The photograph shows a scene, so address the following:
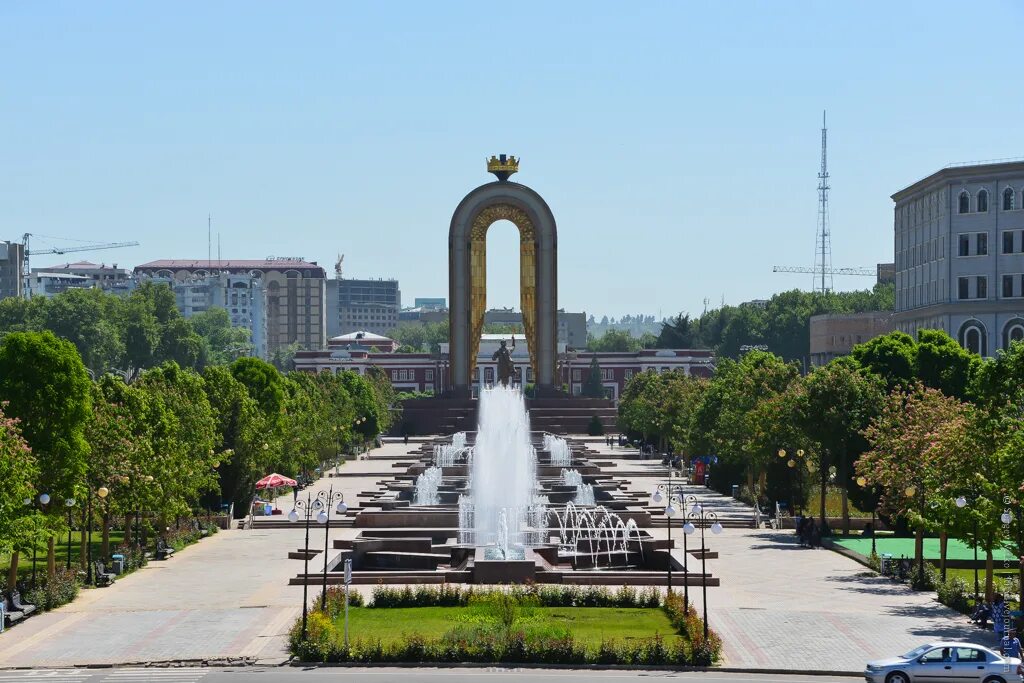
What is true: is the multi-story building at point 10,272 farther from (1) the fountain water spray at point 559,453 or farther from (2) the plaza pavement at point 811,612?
(2) the plaza pavement at point 811,612

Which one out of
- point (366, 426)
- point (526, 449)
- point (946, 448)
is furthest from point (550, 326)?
point (946, 448)

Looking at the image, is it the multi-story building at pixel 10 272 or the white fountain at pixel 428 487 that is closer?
the white fountain at pixel 428 487

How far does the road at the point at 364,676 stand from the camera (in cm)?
2467

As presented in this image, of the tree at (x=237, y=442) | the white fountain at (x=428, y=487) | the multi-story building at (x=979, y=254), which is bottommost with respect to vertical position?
the white fountain at (x=428, y=487)

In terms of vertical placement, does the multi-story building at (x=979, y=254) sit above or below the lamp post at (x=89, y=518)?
above

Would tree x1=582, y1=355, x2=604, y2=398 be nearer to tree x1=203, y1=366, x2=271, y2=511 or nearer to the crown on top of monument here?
the crown on top of monument

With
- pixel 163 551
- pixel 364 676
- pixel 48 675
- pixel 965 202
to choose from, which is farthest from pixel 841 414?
pixel 965 202

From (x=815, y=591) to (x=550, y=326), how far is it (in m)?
68.3

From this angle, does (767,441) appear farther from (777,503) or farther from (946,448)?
(946,448)

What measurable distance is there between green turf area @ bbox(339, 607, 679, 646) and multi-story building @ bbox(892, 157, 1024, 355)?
57.8 meters

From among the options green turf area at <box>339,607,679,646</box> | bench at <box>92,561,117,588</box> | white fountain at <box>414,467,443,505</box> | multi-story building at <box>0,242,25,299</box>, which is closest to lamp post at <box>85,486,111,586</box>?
bench at <box>92,561,117,588</box>

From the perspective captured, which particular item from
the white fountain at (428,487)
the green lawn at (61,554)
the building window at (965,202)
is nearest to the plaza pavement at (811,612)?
the white fountain at (428,487)

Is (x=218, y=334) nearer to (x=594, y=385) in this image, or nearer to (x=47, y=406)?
(x=594, y=385)

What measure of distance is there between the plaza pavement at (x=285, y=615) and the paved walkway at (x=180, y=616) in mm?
23
